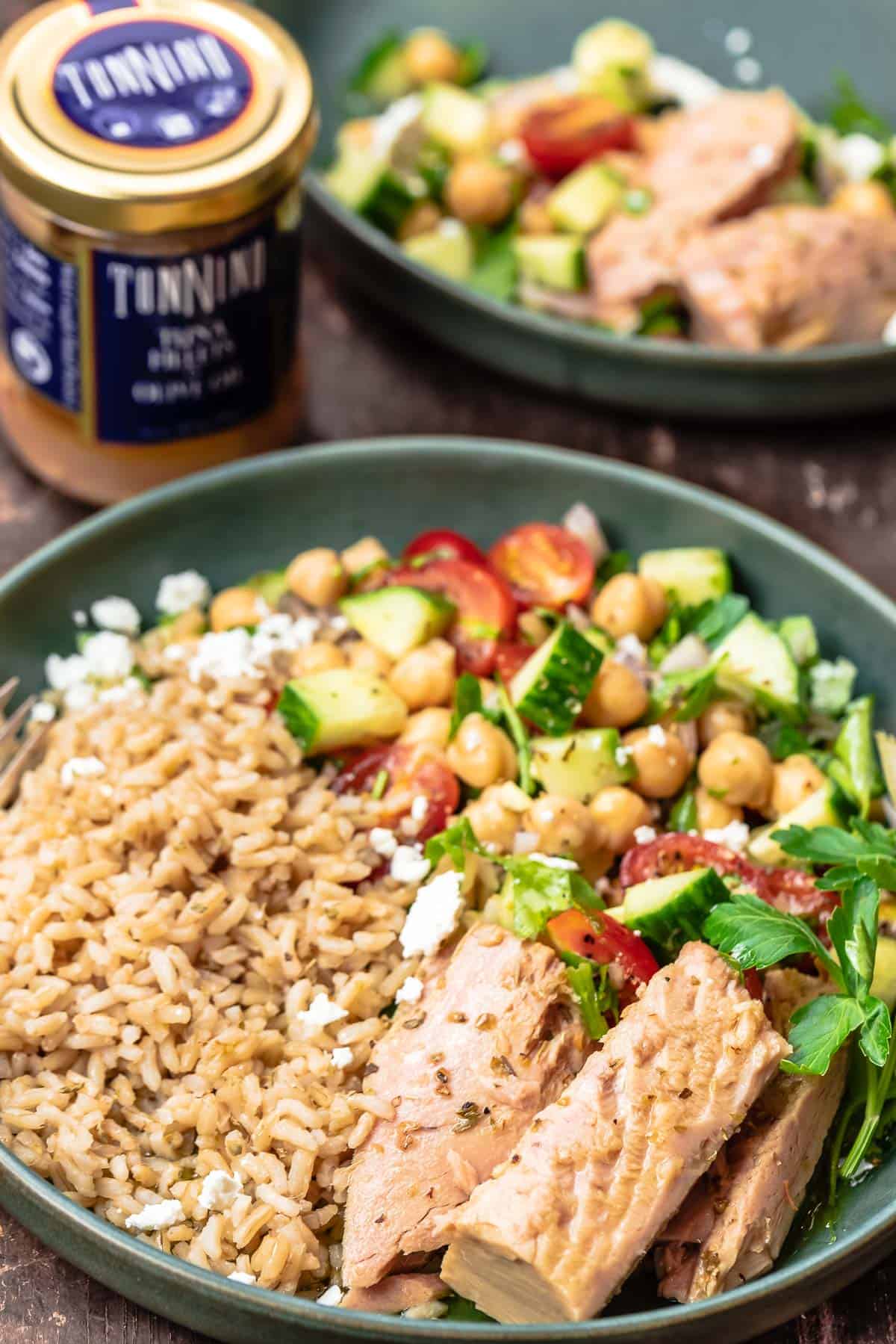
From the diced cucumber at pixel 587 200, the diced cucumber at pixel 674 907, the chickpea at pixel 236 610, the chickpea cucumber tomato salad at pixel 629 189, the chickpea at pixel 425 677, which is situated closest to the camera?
the diced cucumber at pixel 674 907

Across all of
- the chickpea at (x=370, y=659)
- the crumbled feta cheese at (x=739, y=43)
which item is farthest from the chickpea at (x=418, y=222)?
the chickpea at (x=370, y=659)

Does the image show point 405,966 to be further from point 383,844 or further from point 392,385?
point 392,385

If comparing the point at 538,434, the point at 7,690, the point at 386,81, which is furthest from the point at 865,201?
the point at 7,690

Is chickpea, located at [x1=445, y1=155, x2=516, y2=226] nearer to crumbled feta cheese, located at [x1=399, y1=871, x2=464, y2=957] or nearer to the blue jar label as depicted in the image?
the blue jar label

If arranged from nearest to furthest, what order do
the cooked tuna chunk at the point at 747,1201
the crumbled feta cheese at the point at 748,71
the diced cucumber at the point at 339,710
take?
the cooked tuna chunk at the point at 747,1201 < the diced cucumber at the point at 339,710 < the crumbled feta cheese at the point at 748,71

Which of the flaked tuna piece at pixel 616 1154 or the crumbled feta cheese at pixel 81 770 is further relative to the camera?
the crumbled feta cheese at pixel 81 770

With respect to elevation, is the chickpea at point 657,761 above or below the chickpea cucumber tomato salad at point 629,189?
below

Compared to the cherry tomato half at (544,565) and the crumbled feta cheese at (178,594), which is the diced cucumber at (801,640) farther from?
the crumbled feta cheese at (178,594)
